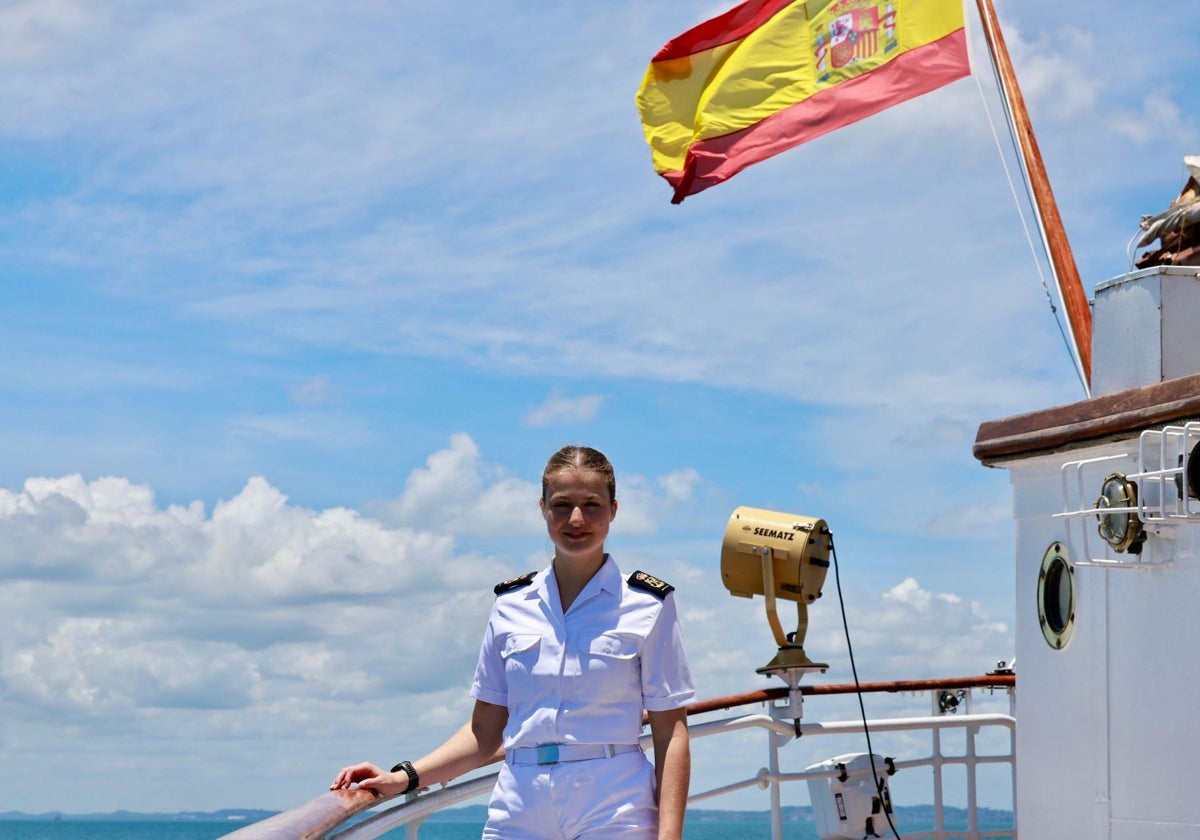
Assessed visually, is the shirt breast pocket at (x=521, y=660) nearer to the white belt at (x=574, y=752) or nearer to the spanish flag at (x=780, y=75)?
the white belt at (x=574, y=752)

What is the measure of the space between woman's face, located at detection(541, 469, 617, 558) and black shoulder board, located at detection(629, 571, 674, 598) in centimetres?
12

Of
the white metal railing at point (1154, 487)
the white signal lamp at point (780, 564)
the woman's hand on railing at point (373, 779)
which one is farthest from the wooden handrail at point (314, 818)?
the white signal lamp at point (780, 564)

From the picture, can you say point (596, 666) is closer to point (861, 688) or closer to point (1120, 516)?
point (1120, 516)

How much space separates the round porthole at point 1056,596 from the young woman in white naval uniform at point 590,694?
94.2 inches

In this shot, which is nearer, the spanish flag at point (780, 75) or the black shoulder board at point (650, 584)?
the black shoulder board at point (650, 584)

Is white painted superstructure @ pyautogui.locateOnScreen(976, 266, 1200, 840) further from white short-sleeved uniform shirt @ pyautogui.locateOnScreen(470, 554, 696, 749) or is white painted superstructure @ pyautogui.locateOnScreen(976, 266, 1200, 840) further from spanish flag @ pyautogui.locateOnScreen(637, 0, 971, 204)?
spanish flag @ pyautogui.locateOnScreen(637, 0, 971, 204)

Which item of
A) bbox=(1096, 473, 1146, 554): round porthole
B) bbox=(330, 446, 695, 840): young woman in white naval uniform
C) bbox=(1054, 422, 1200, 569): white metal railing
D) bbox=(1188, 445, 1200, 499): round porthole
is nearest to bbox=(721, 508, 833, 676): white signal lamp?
bbox=(1054, 422, 1200, 569): white metal railing

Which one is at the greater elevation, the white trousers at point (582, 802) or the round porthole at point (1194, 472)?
the round porthole at point (1194, 472)

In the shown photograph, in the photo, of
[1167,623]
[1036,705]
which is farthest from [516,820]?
[1036,705]

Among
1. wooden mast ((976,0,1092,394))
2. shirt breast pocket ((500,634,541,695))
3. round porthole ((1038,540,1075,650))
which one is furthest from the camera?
wooden mast ((976,0,1092,394))

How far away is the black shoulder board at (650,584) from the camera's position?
124 inches

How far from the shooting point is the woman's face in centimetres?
310

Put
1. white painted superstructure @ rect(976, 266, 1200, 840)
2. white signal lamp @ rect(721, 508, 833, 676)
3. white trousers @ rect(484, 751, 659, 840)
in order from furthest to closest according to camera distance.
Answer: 1. white signal lamp @ rect(721, 508, 833, 676)
2. white painted superstructure @ rect(976, 266, 1200, 840)
3. white trousers @ rect(484, 751, 659, 840)

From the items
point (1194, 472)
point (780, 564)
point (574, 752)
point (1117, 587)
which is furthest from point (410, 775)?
point (780, 564)
